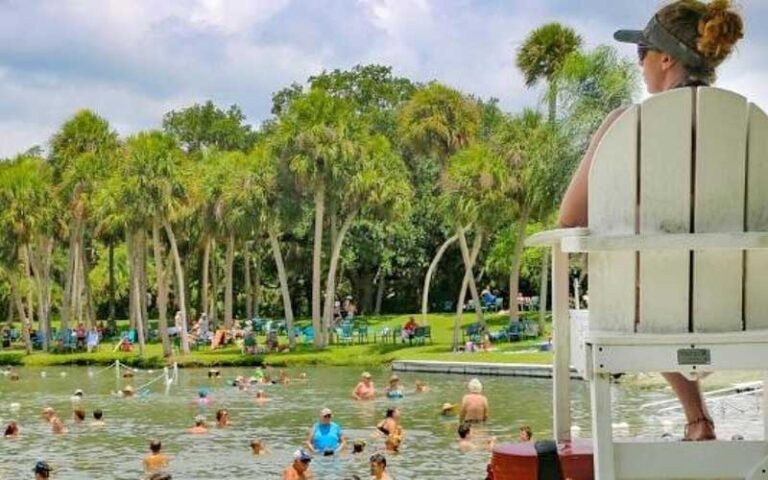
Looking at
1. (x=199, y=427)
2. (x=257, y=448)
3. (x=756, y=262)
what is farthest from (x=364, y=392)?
(x=756, y=262)

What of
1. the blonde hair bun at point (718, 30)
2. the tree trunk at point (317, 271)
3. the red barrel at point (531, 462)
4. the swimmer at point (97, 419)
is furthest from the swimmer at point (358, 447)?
the tree trunk at point (317, 271)

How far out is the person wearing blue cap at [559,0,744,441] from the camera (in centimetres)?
436

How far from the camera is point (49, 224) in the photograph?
198 ft

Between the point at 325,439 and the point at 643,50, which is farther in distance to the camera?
the point at 325,439

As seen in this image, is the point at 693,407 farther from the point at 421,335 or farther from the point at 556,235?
the point at 421,335

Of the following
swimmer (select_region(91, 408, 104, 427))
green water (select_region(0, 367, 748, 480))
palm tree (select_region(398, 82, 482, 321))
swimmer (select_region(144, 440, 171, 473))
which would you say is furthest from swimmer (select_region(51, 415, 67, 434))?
palm tree (select_region(398, 82, 482, 321))

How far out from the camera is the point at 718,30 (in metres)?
4.34

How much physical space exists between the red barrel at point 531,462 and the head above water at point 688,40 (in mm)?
1555

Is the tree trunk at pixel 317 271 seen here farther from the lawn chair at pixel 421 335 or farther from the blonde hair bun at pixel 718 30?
the blonde hair bun at pixel 718 30

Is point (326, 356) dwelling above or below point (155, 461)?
above

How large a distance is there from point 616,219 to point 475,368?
37.0 m

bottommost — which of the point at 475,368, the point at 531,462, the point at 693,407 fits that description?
the point at 475,368

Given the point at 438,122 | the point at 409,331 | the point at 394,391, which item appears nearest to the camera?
the point at 394,391

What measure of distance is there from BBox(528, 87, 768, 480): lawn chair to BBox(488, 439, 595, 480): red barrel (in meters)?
0.69
